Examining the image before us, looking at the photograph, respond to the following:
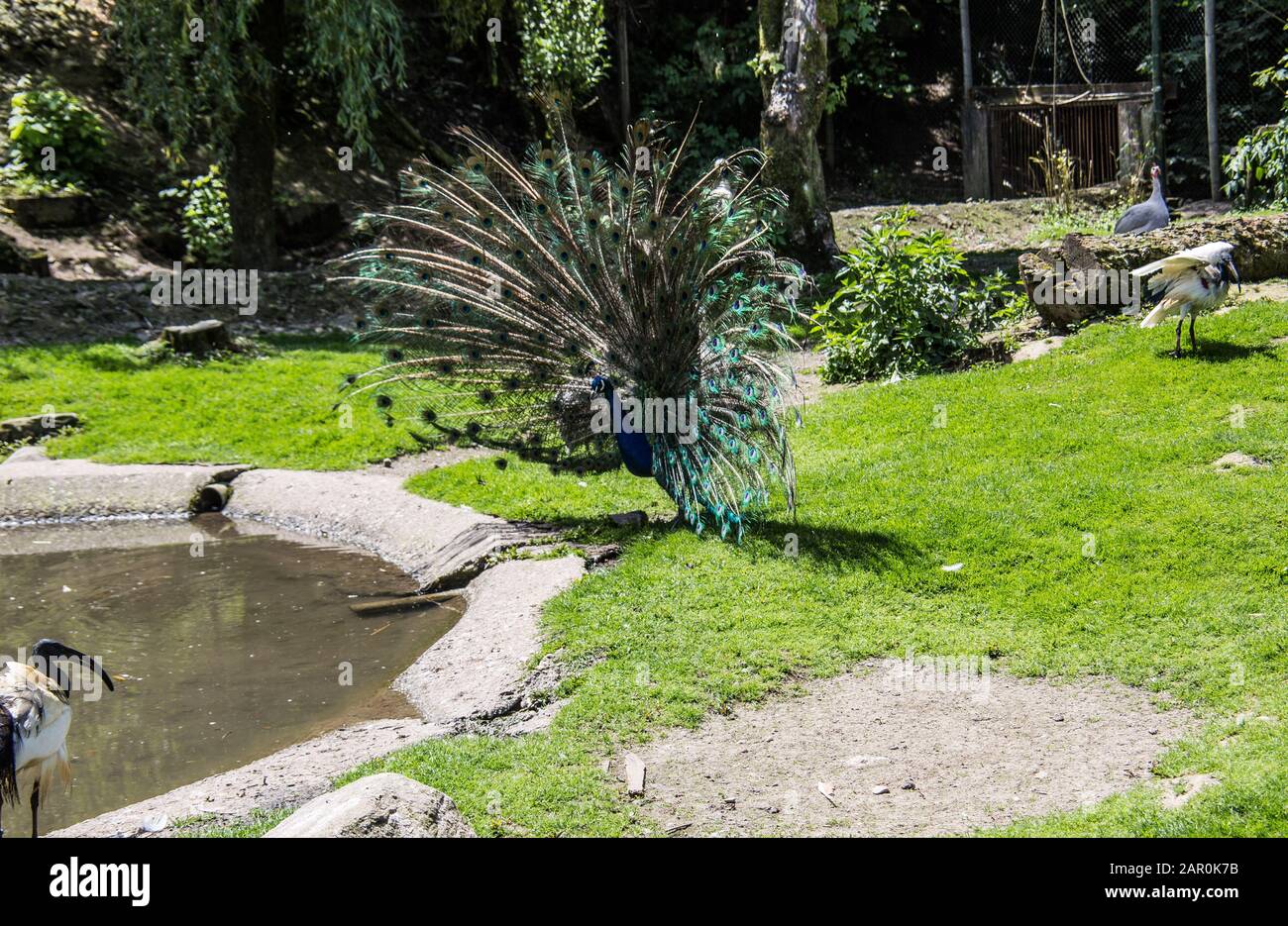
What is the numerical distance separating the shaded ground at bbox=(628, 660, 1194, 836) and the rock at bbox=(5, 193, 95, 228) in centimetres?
1333

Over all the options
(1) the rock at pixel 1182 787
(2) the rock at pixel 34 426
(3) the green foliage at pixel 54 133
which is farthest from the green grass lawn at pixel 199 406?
(1) the rock at pixel 1182 787

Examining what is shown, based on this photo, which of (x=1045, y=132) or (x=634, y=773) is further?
(x=1045, y=132)

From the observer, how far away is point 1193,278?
374 inches

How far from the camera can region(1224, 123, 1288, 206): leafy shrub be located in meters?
13.5

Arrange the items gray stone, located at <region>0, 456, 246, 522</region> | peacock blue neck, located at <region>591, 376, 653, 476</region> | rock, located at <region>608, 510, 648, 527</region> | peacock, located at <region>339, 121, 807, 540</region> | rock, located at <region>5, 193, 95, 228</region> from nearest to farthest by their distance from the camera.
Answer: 1. peacock, located at <region>339, 121, 807, 540</region>
2. peacock blue neck, located at <region>591, 376, 653, 476</region>
3. rock, located at <region>608, 510, 648, 527</region>
4. gray stone, located at <region>0, 456, 246, 522</region>
5. rock, located at <region>5, 193, 95, 228</region>

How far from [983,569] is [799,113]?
8916mm

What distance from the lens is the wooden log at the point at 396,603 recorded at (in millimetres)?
8516

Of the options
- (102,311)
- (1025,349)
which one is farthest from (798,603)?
(102,311)

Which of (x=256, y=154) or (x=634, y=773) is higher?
(x=256, y=154)

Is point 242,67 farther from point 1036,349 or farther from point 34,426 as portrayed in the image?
point 1036,349

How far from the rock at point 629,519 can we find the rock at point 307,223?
411 inches

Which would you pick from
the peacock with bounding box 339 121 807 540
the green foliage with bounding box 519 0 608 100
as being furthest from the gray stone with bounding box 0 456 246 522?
the green foliage with bounding box 519 0 608 100

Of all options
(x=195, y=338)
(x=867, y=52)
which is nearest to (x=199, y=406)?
(x=195, y=338)

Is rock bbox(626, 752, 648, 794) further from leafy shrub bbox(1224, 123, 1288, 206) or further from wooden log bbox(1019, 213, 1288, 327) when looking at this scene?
leafy shrub bbox(1224, 123, 1288, 206)
